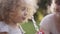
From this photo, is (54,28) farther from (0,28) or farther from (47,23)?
(0,28)

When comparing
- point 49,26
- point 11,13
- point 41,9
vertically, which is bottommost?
point 41,9

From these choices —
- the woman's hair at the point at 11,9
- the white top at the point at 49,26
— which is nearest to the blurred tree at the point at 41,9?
the white top at the point at 49,26

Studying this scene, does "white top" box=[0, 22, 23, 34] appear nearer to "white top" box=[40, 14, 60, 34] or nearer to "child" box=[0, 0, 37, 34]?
"child" box=[0, 0, 37, 34]

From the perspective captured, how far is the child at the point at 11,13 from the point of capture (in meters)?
1.42

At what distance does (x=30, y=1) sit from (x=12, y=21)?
0.20m

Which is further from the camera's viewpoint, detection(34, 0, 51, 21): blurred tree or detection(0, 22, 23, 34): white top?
detection(34, 0, 51, 21): blurred tree

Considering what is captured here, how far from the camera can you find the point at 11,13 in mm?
1425

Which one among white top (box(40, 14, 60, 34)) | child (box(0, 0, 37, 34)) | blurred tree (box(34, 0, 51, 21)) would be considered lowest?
blurred tree (box(34, 0, 51, 21))

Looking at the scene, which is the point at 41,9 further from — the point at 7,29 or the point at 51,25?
the point at 7,29

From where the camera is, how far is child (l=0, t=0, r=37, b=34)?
4.64 feet

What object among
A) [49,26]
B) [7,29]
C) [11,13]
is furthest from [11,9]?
[49,26]

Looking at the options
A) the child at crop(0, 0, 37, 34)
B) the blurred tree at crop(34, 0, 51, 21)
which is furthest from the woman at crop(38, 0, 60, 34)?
the blurred tree at crop(34, 0, 51, 21)

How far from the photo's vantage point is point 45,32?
1.52m

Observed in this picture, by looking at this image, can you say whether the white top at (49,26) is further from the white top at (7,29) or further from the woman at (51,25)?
the white top at (7,29)
